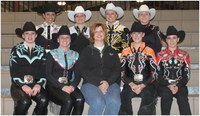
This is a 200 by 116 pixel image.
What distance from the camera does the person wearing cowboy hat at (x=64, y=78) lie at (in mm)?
3740

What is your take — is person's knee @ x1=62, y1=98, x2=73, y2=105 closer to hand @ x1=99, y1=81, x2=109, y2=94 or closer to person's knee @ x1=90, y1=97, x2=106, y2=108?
person's knee @ x1=90, y1=97, x2=106, y2=108

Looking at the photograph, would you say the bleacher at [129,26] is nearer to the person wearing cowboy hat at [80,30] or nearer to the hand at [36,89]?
the hand at [36,89]

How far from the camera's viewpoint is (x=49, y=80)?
3928 millimetres

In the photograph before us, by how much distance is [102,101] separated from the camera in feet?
12.1

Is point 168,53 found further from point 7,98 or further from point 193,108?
point 7,98

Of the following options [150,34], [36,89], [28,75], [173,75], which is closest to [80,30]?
[150,34]

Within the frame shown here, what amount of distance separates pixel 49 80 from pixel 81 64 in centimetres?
36

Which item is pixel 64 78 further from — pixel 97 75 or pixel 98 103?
pixel 98 103

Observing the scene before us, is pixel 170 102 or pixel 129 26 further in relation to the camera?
pixel 129 26

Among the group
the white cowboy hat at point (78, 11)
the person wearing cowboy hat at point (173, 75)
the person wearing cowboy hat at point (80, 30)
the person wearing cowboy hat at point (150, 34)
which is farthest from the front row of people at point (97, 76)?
the white cowboy hat at point (78, 11)

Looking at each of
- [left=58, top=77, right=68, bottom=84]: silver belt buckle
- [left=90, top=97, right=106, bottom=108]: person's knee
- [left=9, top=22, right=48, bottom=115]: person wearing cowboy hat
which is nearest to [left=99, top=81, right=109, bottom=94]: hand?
[left=90, top=97, right=106, bottom=108]: person's knee

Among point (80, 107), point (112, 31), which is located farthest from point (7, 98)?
point (112, 31)

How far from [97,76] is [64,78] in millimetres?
337

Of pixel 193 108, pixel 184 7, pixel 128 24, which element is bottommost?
pixel 193 108
